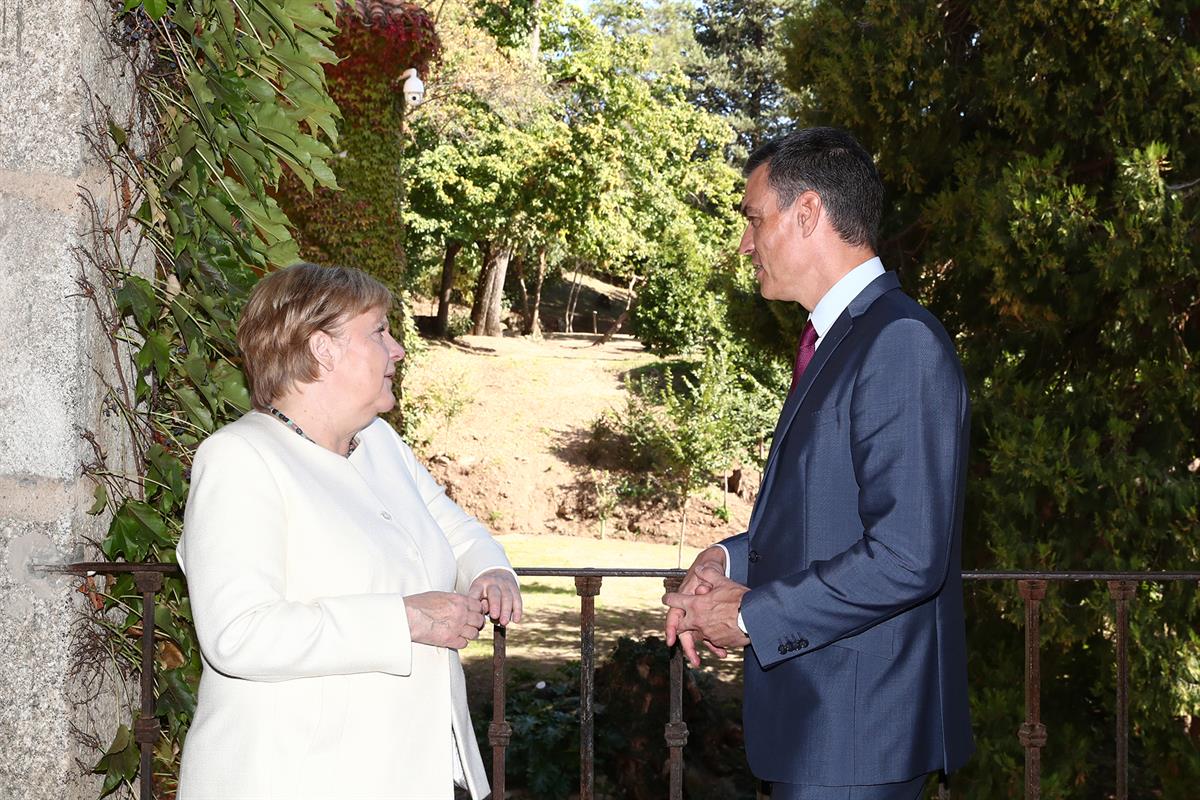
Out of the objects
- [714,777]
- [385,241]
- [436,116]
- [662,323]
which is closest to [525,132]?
[436,116]

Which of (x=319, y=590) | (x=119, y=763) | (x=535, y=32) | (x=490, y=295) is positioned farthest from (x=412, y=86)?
(x=490, y=295)

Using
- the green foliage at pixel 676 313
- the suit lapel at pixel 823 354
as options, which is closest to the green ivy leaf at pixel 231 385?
the suit lapel at pixel 823 354

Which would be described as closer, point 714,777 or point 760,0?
point 714,777

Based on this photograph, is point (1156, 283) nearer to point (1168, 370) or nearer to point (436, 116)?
point (1168, 370)

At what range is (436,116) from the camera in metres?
25.6

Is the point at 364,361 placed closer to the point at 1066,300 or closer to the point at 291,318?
the point at 291,318

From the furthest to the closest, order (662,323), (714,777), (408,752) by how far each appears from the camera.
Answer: (662,323)
(714,777)
(408,752)

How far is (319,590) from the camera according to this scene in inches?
82.4

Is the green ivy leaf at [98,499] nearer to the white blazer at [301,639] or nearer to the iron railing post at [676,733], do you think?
the white blazer at [301,639]

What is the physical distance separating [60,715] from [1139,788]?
31.0ft

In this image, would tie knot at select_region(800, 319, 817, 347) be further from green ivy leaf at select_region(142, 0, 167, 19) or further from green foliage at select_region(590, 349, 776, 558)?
green foliage at select_region(590, 349, 776, 558)

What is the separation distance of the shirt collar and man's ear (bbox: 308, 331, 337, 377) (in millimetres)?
910

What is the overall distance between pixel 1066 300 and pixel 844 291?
566 cm

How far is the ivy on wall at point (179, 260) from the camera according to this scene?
257cm
